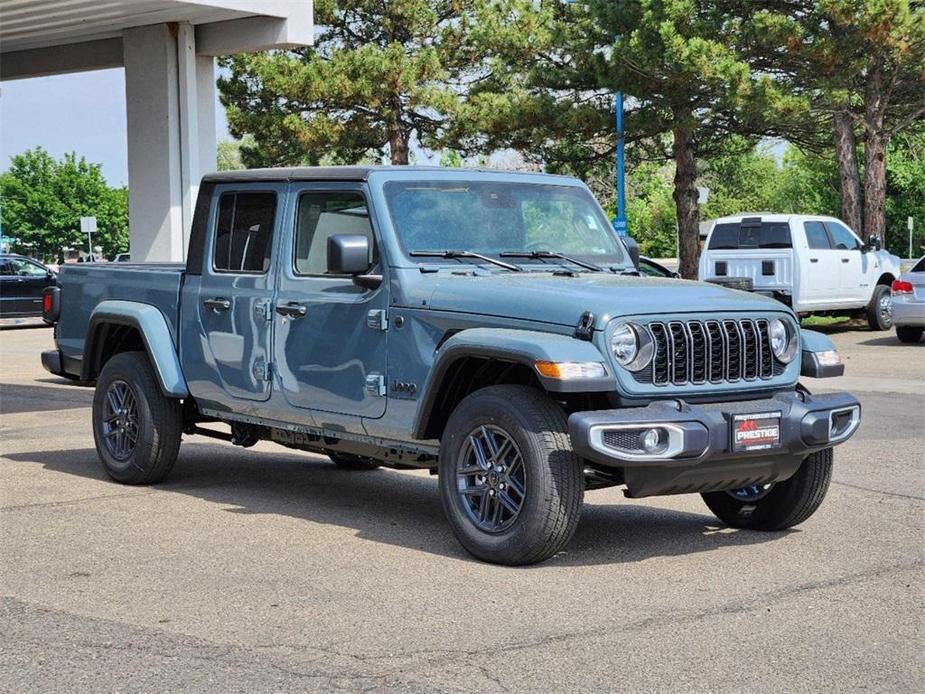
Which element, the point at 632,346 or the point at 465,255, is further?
the point at 465,255

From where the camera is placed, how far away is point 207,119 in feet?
68.5

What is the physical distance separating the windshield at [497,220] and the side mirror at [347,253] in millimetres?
315

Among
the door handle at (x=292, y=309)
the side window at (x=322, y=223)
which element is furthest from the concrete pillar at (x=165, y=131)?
the door handle at (x=292, y=309)

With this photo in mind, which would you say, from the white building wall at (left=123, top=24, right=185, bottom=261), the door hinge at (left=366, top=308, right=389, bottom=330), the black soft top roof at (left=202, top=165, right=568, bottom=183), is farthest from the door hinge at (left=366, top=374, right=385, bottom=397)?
the white building wall at (left=123, top=24, right=185, bottom=261)

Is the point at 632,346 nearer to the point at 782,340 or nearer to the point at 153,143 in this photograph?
the point at 782,340

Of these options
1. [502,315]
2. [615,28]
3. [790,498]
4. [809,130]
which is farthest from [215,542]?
[809,130]

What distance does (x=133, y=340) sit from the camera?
389 inches

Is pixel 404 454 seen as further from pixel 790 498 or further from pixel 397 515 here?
pixel 790 498

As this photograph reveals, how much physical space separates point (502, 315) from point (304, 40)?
43.2 feet

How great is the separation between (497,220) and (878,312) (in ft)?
60.9

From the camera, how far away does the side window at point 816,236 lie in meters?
24.1

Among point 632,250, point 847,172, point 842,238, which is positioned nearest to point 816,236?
point 842,238

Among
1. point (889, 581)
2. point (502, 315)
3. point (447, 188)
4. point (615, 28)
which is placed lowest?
point (889, 581)

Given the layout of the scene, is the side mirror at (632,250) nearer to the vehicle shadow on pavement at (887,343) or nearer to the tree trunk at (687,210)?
the vehicle shadow on pavement at (887,343)
